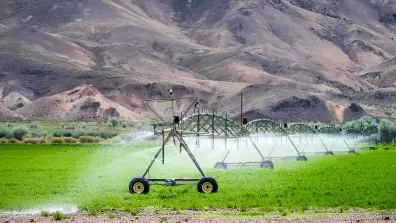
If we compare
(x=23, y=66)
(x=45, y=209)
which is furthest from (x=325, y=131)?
(x=23, y=66)

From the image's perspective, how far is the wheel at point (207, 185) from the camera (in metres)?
25.4

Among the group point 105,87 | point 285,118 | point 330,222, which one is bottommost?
point 330,222

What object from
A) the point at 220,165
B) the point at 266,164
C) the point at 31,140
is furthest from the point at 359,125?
the point at 220,165

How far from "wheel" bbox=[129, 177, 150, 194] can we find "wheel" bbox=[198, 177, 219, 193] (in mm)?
1900

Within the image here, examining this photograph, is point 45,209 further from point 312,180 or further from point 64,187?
point 312,180

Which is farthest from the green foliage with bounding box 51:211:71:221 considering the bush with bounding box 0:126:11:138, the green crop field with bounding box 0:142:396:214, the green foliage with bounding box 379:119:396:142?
the green foliage with bounding box 379:119:396:142

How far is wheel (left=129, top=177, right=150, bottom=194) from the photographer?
2516 centimetres

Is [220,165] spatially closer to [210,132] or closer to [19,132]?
[210,132]

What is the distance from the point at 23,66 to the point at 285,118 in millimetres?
70181

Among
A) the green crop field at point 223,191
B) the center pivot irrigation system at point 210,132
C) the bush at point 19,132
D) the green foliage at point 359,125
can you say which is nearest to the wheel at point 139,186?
the center pivot irrigation system at point 210,132

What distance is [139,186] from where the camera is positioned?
25.2 m

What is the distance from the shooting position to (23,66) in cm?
17550

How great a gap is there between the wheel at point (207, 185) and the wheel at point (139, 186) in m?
1.90

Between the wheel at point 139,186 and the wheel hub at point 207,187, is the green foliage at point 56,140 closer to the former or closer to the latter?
the wheel at point 139,186
